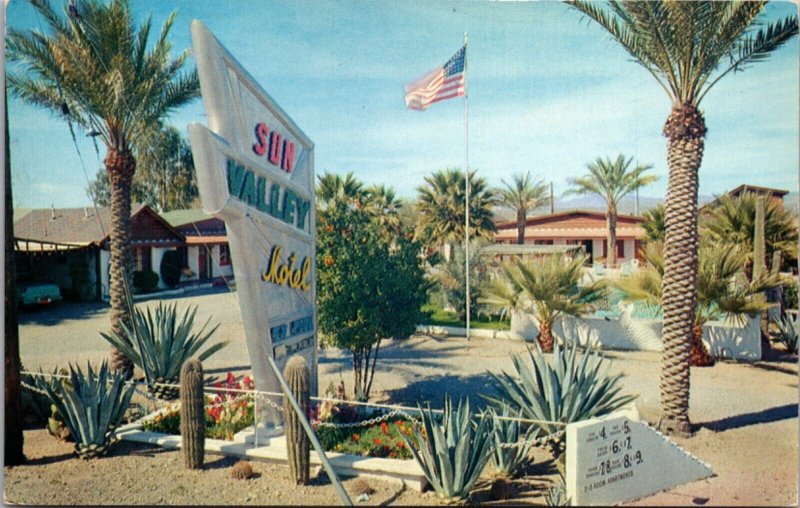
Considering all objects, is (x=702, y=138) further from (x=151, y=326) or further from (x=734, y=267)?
(x=151, y=326)

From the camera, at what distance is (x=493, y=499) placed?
644 cm

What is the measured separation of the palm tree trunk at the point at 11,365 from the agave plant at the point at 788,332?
12941 millimetres

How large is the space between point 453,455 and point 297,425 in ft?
5.64

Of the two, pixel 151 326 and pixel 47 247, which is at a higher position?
pixel 47 247

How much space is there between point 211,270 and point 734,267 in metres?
23.4

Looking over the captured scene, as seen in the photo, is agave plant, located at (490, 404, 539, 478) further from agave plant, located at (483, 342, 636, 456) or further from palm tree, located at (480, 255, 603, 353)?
palm tree, located at (480, 255, 603, 353)

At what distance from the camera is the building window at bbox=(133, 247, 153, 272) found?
24109mm

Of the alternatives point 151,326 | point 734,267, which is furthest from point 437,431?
point 734,267

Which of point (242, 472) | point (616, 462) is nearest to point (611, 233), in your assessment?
point (616, 462)

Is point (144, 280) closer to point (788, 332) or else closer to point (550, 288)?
point (550, 288)

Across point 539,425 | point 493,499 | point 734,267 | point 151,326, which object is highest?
point 734,267

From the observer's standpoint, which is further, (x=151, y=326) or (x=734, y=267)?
(x=734, y=267)

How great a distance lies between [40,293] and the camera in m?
18.1

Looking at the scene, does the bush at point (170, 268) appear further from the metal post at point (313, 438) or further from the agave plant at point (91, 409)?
the metal post at point (313, 438)
